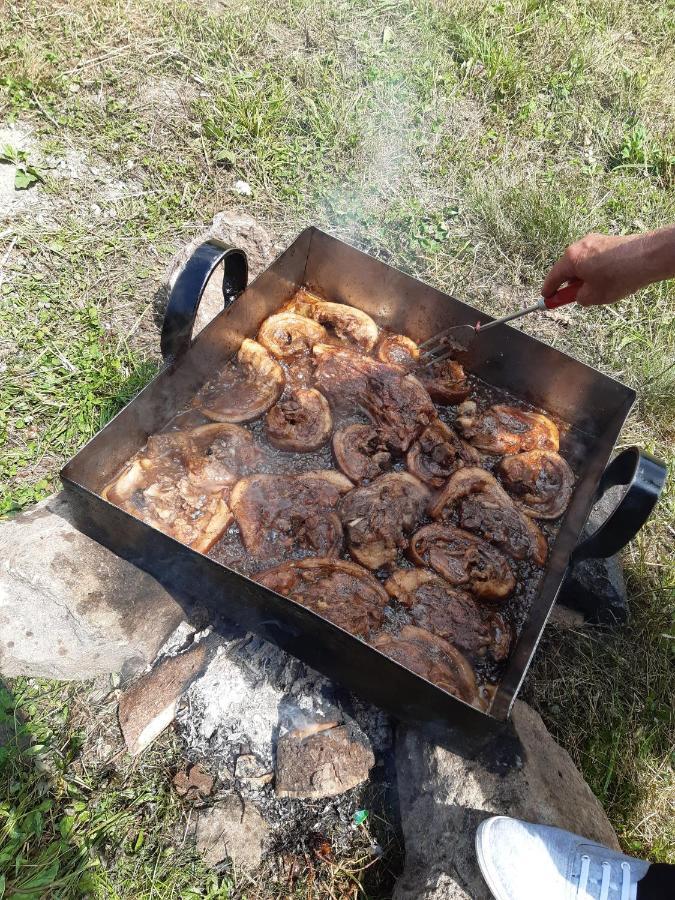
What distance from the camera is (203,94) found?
612 centimetres

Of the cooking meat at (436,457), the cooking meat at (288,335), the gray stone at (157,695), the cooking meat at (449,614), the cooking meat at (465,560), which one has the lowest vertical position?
the gray stone at (157,695)

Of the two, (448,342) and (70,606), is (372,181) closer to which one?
(448,342)

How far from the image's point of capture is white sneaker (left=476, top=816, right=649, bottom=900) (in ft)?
8.02

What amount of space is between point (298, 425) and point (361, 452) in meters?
0.39

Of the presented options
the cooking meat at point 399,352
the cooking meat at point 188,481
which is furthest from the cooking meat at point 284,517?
the cooking meat at point 399,352

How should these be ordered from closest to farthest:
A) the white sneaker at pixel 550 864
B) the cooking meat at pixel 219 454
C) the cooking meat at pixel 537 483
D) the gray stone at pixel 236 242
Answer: the white sneaker at pixel 550 864 → the cooking meat at pixel 219 454 → the cooking meat at pixel 537 483 → the gray stone at pixel 236 242

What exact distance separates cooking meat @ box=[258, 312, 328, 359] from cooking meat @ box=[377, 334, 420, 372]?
1.34 ft

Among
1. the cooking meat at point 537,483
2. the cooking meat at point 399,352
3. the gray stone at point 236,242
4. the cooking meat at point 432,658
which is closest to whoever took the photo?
the cooking meat at point 432,658

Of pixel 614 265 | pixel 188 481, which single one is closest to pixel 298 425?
pixel 188 481

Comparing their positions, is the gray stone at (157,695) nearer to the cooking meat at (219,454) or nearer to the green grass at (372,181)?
the green grass at (372,181)

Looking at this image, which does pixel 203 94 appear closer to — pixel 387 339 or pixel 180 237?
pixel 180 237

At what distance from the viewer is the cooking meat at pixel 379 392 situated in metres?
→ 3.53

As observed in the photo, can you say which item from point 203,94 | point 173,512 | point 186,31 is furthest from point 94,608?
point 186,31

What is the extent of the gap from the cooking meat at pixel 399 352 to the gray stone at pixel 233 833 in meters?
2.59
